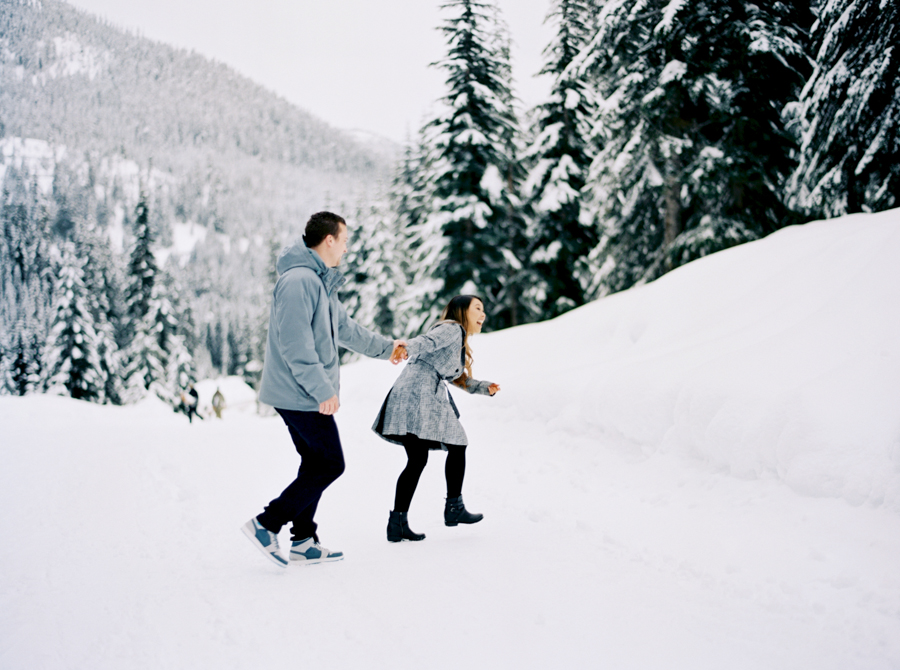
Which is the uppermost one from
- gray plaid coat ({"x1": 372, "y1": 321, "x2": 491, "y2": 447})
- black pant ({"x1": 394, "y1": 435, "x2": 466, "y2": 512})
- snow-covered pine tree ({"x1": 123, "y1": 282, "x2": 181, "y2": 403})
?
gray plaid coat ({"x1": 372, "y1": 321, "x2": 491, "y2": 447})

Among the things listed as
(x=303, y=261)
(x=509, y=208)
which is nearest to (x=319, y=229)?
(x=303, y=261)

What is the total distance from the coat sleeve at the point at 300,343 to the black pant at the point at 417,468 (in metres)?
0.95

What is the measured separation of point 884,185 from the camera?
31.4 ft

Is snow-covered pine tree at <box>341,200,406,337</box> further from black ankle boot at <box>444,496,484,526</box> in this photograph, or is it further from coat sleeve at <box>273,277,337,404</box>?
coat sleeve at <box>273,277,337,404</box>

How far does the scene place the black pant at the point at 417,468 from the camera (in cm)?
394

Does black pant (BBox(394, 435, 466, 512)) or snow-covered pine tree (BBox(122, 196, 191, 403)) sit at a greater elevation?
black pant (BBox(394, 435, 466, 512))

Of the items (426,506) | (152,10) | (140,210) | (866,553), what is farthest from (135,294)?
(866,553)

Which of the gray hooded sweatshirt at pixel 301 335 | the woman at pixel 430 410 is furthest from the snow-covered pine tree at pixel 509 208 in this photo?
the gray hooded sweatshirt at pixel 301 335

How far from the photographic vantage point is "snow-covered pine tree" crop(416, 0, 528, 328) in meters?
19.6

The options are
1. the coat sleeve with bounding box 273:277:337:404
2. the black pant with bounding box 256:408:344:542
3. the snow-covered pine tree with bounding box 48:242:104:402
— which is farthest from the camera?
the snow-covered pine tree with bounding box 48:242:104:402

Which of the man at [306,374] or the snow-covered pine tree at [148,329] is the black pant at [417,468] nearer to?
the man at [306,374]

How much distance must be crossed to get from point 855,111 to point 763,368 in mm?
7703

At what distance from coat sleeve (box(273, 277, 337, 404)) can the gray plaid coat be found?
77cm

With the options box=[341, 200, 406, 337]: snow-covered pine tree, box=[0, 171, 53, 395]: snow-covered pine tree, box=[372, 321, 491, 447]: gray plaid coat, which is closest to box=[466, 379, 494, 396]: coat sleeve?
box=[372, 321, 491, 447]: gray plaid coat
